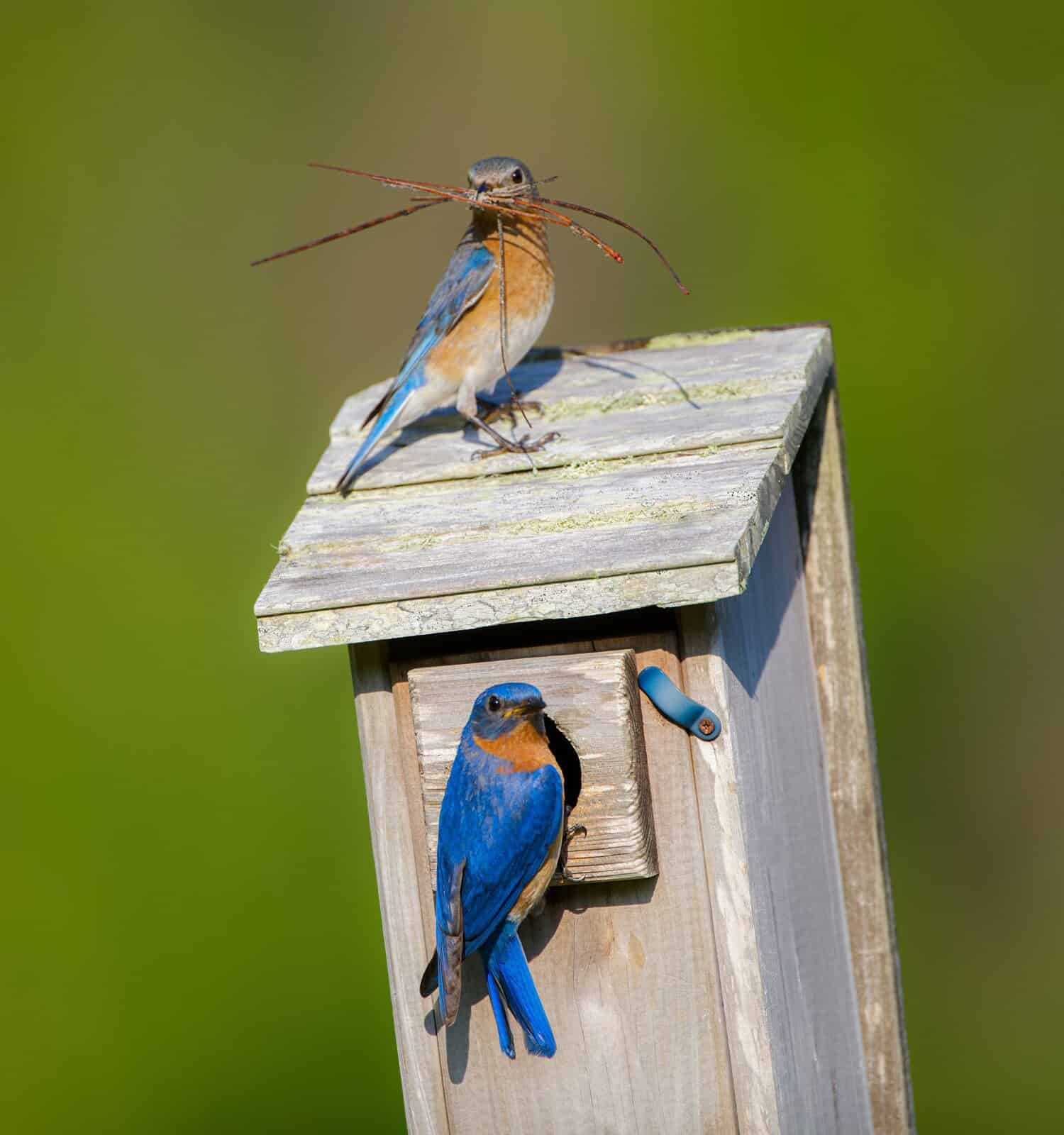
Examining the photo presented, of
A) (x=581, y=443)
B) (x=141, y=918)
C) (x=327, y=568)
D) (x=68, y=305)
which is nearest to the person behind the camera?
(x=327, y=568)

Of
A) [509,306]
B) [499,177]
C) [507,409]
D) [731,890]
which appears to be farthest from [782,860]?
[499,177]

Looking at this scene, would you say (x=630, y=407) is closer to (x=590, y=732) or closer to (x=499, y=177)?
(x=499, y=177)

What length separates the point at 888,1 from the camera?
5586 mm

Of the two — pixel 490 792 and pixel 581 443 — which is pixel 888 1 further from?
pixel 490 792

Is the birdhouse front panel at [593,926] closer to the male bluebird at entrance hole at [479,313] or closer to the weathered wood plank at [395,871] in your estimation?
the weathered wood plank at [395,871]

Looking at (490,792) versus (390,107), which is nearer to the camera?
(490,792)

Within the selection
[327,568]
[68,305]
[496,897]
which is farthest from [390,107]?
[496,897]

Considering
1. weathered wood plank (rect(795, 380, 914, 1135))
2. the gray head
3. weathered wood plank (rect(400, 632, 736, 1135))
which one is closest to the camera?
weathered wood plank (rect(400, 632, 736, 1135))

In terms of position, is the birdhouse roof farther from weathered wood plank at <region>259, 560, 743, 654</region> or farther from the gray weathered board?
the gray weathered board

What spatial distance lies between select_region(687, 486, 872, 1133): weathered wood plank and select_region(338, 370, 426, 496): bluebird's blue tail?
2.33 feet

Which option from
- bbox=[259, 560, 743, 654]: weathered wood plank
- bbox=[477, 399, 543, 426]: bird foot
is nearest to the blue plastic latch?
bbox=[259, 560, 743, 654]: weathered wood plank

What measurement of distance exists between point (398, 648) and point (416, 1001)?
557mm

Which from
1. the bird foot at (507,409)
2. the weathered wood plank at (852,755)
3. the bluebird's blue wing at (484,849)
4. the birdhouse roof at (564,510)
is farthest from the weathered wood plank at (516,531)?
the weathered wood plank at (852,755)

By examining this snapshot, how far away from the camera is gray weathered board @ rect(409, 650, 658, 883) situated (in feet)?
7.61
